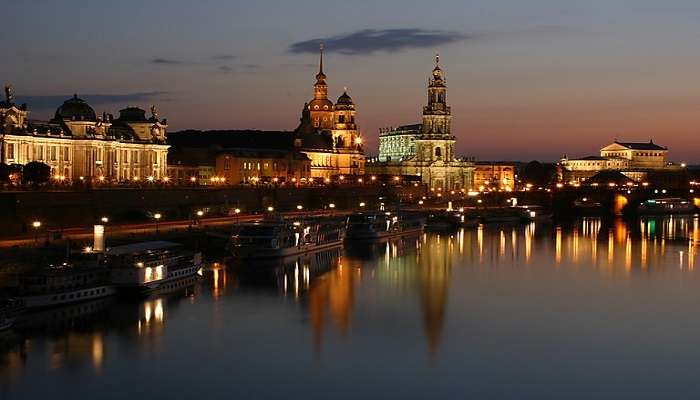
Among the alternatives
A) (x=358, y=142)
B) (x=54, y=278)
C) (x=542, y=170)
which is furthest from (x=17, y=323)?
(x=542, y=170)

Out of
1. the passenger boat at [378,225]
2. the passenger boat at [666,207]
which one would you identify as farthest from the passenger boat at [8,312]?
the passenger boat at [666,207]

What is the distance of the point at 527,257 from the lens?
66.6 metres

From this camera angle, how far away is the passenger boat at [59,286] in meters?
37.7

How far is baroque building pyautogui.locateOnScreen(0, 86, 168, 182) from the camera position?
256 feet

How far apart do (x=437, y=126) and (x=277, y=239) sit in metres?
83.2

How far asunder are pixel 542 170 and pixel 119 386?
162132 mm

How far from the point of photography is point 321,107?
143250 mm

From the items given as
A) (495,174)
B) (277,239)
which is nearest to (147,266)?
(277,239)

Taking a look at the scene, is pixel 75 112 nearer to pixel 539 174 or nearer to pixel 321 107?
pixel 321 107

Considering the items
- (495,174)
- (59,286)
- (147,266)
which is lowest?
(59,286)

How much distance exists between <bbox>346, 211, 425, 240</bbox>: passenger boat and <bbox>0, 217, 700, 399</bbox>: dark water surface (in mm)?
19986

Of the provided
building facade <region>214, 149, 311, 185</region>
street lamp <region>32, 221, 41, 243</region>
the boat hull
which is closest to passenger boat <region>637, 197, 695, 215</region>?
building facade <region>214, 149, 311, 185</region>

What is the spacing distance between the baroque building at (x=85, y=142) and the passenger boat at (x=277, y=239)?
24.7 meters

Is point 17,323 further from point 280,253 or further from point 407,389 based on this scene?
point 280,253
